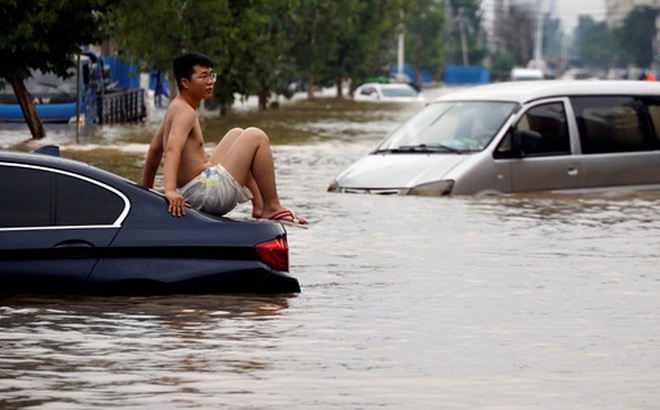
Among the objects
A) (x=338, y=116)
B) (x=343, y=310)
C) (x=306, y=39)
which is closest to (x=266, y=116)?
(x=338, y=116)

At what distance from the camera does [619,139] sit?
70.9 feet

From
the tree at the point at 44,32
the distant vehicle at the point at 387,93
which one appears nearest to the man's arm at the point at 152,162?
the tree at the point at 44,32

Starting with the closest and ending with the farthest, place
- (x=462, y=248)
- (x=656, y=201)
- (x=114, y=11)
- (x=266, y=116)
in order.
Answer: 1. (x=462, y=248)
2. (x=656, y=201)
3. (x=114, y=11)
4. (x=266, y=116)

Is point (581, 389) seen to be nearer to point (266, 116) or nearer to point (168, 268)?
point (168, 268)

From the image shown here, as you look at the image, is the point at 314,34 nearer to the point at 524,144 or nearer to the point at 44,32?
the point at 44,32

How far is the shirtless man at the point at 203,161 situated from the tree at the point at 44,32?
15.6 meters

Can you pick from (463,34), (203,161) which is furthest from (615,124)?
(463,34)

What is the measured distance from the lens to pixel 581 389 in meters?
8.69

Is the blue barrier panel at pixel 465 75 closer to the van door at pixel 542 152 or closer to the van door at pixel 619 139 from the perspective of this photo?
the van door at pixel 619 139

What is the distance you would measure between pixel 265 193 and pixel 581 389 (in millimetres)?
4896

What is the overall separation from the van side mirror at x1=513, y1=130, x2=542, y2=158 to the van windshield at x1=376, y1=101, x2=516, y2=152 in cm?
24

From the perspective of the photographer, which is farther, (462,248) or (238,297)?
(462,248)

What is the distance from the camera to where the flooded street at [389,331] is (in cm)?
849

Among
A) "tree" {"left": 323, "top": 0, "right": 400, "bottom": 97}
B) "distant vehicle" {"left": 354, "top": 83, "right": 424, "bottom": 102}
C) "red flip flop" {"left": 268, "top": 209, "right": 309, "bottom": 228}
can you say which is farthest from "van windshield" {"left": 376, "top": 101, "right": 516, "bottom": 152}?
"tree" {"left": 323, "top": 0, "right": 400, "bottom": 97}
